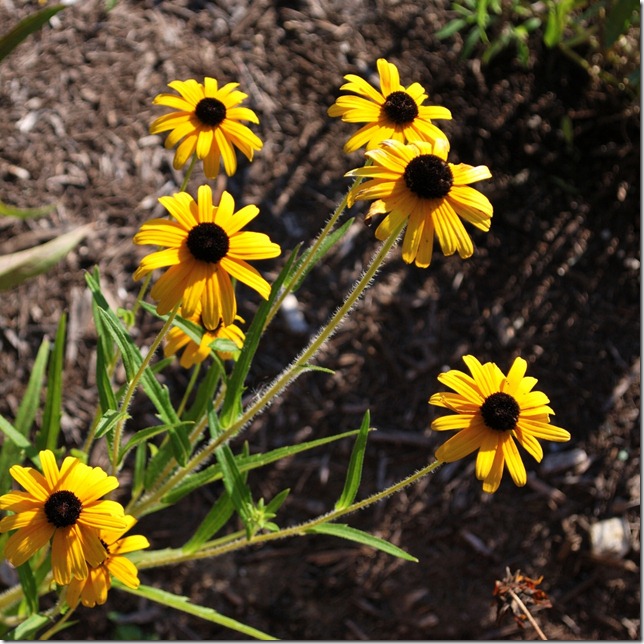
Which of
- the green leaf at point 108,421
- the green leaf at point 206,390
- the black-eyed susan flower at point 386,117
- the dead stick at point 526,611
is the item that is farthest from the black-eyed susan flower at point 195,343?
the dead stick at point 526,611

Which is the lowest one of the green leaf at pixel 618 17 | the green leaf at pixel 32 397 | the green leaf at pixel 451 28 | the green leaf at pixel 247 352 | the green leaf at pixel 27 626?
the green leaf at pixel 27 626

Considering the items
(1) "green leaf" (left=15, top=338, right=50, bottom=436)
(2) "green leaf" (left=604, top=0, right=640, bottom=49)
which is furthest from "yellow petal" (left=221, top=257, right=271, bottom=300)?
(2) "green leaf" (left=604, top=0, right=640, bottom=49)

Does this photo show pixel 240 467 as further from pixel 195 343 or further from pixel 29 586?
pixel 29 586

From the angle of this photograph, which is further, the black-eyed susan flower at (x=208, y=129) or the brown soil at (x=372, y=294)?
the brown soil at (x=372, y=294)

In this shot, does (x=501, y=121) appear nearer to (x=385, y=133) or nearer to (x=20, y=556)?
(x=385, y=133)

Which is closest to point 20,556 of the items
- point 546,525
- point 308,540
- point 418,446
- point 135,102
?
point 308,540

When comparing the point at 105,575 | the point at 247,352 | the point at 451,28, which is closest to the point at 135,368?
the point at 247,352

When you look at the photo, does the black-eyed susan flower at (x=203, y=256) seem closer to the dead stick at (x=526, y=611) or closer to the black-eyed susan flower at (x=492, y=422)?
the black-eyed susan flower at (x=492, y=422)
